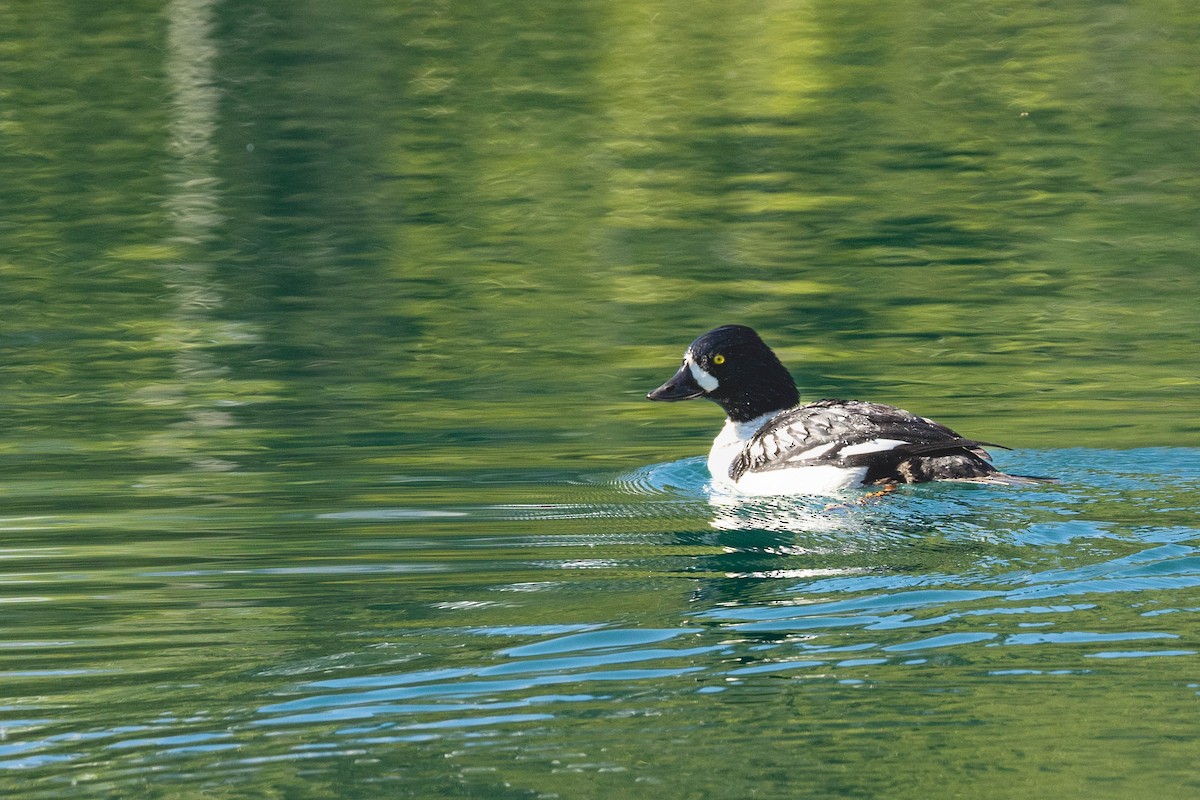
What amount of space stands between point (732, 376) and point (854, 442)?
170 centimetres

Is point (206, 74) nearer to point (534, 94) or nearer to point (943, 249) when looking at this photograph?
point (534, 94)

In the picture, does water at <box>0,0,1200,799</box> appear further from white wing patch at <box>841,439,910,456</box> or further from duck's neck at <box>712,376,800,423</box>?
duck's neck at <box>712,376,800,423</box>

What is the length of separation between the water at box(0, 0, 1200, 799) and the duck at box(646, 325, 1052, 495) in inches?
7.5

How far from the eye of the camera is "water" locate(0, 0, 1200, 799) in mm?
6121

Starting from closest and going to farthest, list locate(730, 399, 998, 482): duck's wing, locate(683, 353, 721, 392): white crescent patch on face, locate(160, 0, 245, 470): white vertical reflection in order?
locate(730, 399, 998, 482): duck's wing, locate(683, 353, 721, 392): white crescent patch on face, locate(160, 0, 245, 470): white vertical reflection

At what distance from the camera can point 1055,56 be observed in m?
30.4

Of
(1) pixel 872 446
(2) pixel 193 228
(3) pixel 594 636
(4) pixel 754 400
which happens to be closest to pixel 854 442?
(1) pixel 872 446

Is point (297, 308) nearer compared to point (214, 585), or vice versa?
point (214, 585)

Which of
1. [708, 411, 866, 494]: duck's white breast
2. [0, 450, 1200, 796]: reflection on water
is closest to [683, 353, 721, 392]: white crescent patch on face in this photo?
[708, 411, 866, 494]: duck's white breast

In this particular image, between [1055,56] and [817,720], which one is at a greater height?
[817,720]

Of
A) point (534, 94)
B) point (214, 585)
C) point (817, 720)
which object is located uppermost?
point (817, 720)

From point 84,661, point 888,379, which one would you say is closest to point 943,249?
point 888,379

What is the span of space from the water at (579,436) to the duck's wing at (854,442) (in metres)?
0.25

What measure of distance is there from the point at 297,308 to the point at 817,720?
10.5 metres
